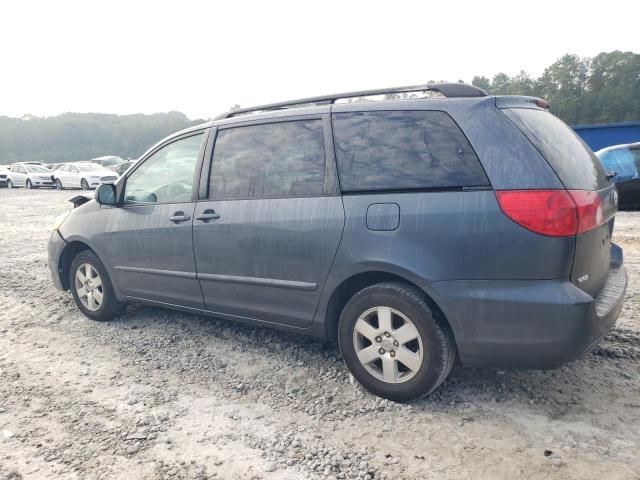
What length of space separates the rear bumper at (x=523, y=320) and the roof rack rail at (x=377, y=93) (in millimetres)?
1141

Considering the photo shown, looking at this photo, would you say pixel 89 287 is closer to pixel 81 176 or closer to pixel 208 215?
pixel 208 215

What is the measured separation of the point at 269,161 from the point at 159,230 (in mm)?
1170

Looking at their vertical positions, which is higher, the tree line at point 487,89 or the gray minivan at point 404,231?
the tree line at point 487,89

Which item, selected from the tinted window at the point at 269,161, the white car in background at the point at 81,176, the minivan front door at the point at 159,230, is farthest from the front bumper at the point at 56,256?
the white car in background at the point at 81,176

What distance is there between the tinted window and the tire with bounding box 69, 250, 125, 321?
1.59m

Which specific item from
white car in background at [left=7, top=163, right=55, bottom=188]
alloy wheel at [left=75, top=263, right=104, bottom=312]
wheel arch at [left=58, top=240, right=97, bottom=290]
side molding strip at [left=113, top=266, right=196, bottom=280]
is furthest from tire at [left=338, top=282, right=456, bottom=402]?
white car in background at [left=7, top=163, right=55, bottom=188]

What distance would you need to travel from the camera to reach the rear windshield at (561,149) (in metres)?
2.56

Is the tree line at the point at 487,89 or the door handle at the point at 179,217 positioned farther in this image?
the tree line at the point at 487,89

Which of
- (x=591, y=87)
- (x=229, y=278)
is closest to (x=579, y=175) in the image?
(x=229, y=278)

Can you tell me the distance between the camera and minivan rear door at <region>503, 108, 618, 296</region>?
2.51m

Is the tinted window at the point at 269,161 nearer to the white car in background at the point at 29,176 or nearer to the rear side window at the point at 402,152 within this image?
the rear side window at the point at 402,152

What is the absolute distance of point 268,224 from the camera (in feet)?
10.7

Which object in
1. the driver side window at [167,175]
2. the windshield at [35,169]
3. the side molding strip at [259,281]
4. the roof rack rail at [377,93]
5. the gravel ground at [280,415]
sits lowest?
the gravel ground at [280,415]

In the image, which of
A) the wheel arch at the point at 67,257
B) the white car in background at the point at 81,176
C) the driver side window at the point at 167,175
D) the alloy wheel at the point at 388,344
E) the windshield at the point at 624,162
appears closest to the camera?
the alloy wheel at the point at 388,344
